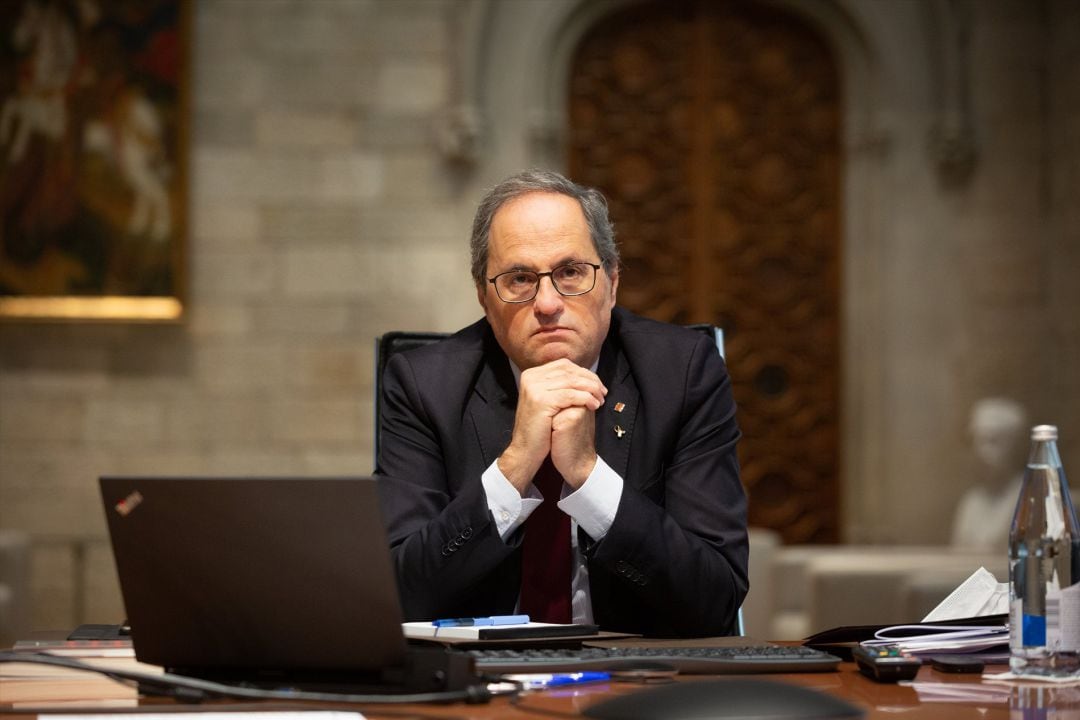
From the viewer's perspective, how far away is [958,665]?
5.52ft

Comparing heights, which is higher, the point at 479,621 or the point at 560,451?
the point at 560,451

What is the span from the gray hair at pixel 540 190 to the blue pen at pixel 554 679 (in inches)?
40.9

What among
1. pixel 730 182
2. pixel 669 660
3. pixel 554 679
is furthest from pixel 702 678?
pixel 730 182

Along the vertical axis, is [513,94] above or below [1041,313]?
above

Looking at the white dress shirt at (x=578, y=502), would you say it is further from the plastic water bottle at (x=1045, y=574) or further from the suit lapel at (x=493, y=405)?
the plastic water bottle at (x=1045, y=574)

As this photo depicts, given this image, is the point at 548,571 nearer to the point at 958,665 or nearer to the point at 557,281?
the point at 557,281

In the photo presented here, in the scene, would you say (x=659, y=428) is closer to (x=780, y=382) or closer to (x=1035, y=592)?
(x=1035, y=592)

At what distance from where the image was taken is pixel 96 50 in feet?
22.6

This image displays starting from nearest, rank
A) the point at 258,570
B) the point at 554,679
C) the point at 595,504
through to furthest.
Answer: the point at 258,570 → the point at 554,679 → the point at 595,504

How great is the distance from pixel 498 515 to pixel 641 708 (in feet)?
3.01

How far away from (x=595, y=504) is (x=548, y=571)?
0.80 ft

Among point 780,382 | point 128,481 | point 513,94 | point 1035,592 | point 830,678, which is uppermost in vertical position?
point 513,94

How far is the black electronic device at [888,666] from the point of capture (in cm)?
160

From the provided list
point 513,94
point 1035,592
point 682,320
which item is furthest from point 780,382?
point 1035,592
